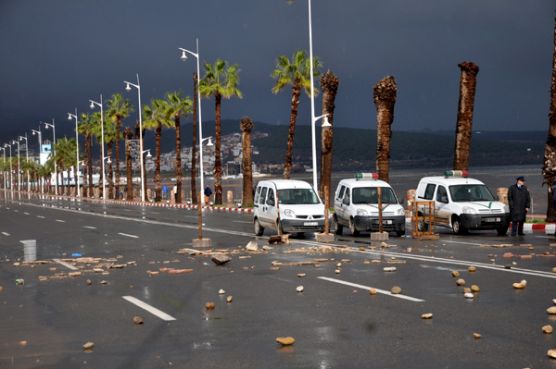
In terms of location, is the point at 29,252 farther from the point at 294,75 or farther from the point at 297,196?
the point at 294,75

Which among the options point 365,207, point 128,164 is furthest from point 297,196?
point 128,164

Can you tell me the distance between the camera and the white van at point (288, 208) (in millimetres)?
25516

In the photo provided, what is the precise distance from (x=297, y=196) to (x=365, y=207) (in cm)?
237

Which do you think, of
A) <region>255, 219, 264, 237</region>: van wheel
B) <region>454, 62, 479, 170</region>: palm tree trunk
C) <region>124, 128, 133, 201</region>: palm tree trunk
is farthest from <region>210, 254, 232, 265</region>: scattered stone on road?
<region>124, 128, 133, 201</region>: palm tree trunk

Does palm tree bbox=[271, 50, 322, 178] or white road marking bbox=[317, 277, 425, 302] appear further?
palm tree bbox=[271, 50, 322, 178]

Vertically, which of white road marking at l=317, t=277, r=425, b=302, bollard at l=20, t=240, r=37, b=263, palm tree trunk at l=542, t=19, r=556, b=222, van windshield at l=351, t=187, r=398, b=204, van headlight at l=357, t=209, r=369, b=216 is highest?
palm tree trunk at l=542, t=19, r=556, b=222

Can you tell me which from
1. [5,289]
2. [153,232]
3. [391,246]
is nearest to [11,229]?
[153,232]

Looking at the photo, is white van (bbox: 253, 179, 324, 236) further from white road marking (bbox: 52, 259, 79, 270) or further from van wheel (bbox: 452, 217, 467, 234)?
white road marking (bbox: 52, 259, 79, 270)

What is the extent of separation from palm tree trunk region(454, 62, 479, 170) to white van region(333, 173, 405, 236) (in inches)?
469

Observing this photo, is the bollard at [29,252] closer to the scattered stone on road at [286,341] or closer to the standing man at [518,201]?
the scattered stone on road at [286,341]

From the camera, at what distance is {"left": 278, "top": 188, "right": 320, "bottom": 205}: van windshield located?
26.8 meters

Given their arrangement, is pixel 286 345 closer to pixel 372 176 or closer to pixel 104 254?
pixel 104 254

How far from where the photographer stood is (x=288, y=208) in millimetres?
25812

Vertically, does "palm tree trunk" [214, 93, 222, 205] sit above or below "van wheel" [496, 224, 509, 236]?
above
